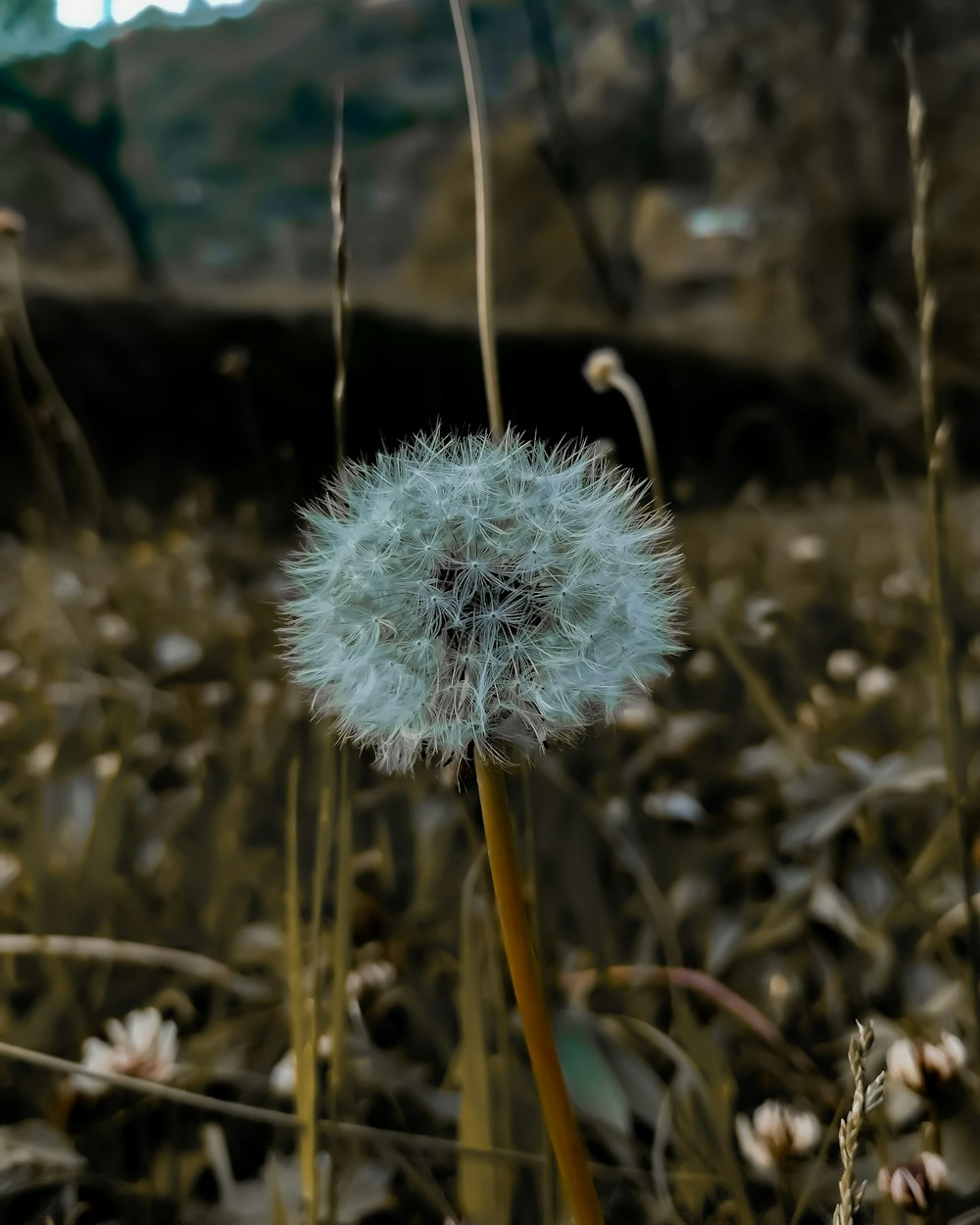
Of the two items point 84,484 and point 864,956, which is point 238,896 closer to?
point 864,956

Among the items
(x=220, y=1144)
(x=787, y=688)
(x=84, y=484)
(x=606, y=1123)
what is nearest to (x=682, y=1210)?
(x=606, y=1123)

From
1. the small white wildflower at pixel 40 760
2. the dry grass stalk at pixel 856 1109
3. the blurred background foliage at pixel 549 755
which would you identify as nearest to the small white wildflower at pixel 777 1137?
the blurred background foliage at pixel 549 755

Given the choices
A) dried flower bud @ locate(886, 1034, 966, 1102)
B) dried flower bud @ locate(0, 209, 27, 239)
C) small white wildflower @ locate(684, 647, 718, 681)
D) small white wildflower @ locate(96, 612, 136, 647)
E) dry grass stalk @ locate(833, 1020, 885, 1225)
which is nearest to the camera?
dry grass stalk @ locate(833, 1020, 885, 1225)

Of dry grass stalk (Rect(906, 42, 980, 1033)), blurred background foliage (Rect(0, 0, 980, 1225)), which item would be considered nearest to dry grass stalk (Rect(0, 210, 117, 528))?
blurred background foliage (Rect(0, 0, 980, 1225))

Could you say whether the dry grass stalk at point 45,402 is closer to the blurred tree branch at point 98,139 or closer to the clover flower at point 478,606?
the blurred tree branch at point 98,139

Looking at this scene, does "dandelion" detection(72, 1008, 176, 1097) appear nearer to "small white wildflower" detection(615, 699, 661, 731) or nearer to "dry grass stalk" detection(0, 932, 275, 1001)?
"dry grass stalk" detection(0, 932, 275, 1001)
